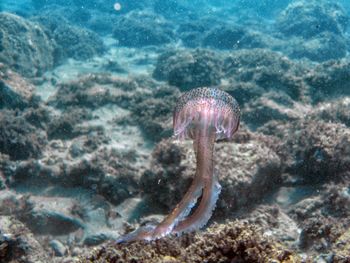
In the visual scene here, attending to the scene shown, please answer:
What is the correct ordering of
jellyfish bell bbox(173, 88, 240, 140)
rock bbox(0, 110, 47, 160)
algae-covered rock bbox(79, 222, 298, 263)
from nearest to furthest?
1. algae-covered rock bbox(79, 222, 298, 263)
2. jellyfish bell bbox(173, 88, 240, 140)
3. rock bbox(0, 110, 47, 160)

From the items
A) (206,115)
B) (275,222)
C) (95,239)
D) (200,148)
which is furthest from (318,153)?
(95,239)

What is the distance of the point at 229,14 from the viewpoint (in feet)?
107

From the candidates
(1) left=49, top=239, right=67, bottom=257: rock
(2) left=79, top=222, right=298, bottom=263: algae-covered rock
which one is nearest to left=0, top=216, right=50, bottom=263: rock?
(1) left=49, top=239, right=67, bottom=257: rock

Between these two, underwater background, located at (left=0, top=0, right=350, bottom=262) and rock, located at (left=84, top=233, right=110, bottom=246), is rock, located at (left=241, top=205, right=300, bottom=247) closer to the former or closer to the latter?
underwater background, located at (left=0, top=0, right=350, bottom=262)

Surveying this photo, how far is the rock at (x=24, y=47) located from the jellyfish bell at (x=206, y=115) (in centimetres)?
1178

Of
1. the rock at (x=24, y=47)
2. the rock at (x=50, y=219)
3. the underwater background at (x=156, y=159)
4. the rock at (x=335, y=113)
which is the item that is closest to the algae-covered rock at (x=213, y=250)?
the underwater background at (x=156, y=159)

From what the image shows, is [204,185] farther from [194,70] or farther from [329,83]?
[194,70]

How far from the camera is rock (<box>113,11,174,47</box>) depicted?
2119 cm

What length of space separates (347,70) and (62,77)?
34.5 ft

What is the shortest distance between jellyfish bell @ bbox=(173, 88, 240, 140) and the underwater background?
83 cm

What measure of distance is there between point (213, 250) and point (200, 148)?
79cm

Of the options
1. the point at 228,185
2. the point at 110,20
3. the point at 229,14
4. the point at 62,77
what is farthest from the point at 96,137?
the point at 229,14

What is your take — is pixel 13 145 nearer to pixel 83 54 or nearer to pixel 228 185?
pixel 228 185

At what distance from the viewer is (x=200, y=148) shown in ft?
9.36
